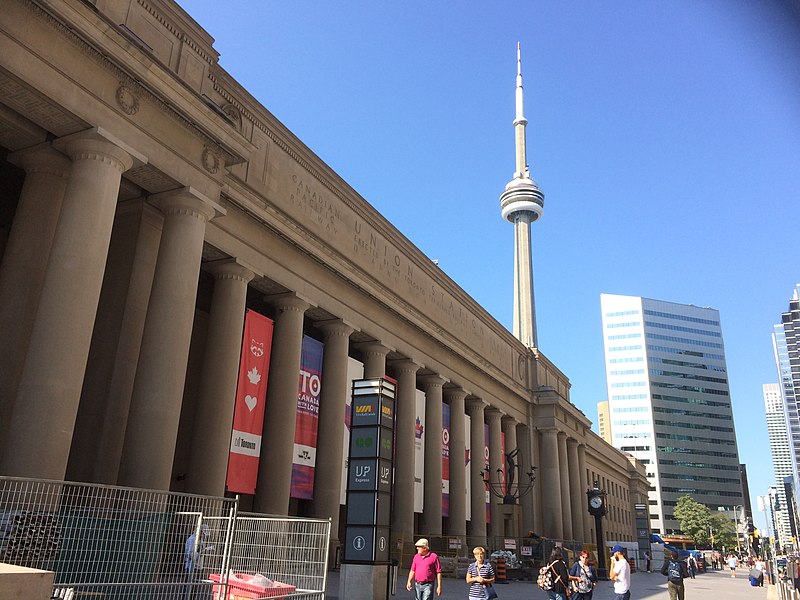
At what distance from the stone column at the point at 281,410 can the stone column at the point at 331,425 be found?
225 centimetres

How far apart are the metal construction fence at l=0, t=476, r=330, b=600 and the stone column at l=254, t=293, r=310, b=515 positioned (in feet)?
39.6

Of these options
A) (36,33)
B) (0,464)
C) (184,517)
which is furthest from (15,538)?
(36,33)

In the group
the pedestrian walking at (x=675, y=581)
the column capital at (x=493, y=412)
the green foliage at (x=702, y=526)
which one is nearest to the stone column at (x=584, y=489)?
the column capital at (x=493, y=412)

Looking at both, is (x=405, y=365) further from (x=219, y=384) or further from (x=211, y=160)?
(x=211, y=160)

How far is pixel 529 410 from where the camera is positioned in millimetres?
54594

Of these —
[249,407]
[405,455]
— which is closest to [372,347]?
[405,455]

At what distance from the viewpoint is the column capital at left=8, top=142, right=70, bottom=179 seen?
57.8 ft

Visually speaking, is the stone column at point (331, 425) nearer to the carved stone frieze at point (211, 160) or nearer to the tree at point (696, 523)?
the carved stone frieze at point (211, 160)

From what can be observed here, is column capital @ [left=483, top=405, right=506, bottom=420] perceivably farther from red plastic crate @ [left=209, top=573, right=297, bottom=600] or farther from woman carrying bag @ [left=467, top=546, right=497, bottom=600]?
red plastic crate @ [left=209, top=573, right=297, bottom=600]

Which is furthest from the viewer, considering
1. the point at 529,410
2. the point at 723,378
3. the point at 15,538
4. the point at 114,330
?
the point at 723,378

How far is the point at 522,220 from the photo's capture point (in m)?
132

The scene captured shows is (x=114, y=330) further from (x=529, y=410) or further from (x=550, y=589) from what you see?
(x=529, y=410)

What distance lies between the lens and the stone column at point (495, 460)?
46.0 m

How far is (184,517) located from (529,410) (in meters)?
46.1
